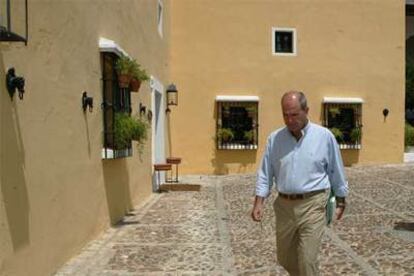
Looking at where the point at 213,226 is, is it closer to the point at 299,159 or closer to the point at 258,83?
the point at 299,159

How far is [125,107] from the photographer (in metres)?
8.34

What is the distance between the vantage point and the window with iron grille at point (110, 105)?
7.22 m

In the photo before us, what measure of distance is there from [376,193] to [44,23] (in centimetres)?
782

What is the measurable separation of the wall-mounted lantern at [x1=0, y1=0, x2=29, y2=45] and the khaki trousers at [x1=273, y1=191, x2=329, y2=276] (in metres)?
2.15

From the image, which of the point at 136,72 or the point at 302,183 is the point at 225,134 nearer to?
the point at 136,72

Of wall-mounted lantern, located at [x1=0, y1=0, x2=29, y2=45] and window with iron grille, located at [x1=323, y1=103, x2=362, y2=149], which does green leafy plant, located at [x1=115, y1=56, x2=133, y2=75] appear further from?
window with iron grille, located at [x1=323, y1=103, x2=362, y2=149]

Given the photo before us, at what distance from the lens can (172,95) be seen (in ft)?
50.6

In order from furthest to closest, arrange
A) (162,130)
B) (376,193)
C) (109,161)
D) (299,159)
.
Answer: (162,130) → (376,193) → (109,161) → (299,159)

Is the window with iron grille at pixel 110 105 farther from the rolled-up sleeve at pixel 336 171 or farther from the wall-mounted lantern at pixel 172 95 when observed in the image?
the wall-mounted lantern at pixel 172 95

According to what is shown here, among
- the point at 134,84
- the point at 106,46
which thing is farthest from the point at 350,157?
the point at 106,46

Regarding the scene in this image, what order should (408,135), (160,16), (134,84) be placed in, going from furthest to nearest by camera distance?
(408,135)
(160,16)
(134,84)

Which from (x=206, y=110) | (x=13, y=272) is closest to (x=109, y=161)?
(x=13, y=272)

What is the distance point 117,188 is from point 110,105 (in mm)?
1361

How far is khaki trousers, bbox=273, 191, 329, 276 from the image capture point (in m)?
4.06
